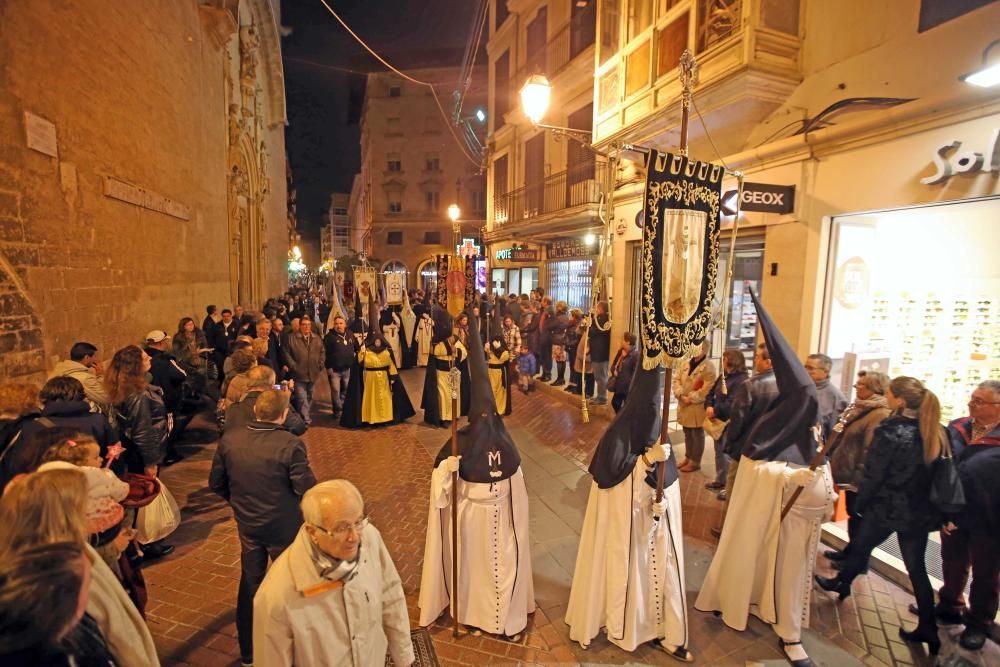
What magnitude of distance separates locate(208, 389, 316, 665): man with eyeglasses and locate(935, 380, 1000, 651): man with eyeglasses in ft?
15.5

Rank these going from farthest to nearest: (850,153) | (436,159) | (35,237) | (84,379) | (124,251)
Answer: (436,159) < (124,251) < (850,153) < (35,237) < (84,379)

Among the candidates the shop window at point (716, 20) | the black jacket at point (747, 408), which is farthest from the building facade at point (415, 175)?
the black jacket at point (747, 408)

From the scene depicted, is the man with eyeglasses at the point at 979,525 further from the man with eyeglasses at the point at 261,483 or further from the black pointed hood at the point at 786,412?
the man with eyeglasses at the point at 261,483

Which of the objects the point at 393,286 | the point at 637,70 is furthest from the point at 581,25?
the point at 393,286

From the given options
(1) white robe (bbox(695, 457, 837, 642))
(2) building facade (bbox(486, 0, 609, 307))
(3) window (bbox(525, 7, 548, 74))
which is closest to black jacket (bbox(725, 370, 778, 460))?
(1) white robe (bbox(695, 457, 837, 642))

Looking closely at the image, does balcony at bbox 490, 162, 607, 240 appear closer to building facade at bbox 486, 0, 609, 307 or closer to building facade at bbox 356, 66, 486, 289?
building facade at bbox 486, 0, 609, 307

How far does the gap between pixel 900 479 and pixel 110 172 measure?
10.3 m

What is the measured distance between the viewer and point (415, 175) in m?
38.6

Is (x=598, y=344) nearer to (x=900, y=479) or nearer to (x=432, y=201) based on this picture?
(x=900, y=479)

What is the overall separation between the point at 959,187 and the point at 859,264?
174 cm

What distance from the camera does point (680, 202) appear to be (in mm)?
3510

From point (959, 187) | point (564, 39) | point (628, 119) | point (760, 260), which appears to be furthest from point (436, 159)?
point (959, 187)

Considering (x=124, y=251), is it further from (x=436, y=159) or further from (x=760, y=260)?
(x=436, y=159)

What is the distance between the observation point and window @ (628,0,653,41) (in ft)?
30.1
